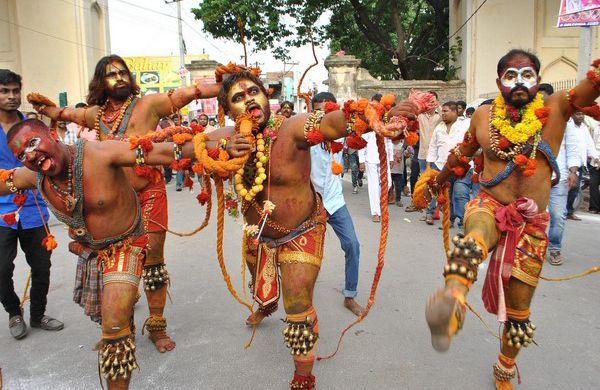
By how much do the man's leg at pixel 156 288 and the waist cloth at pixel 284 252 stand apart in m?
0.87

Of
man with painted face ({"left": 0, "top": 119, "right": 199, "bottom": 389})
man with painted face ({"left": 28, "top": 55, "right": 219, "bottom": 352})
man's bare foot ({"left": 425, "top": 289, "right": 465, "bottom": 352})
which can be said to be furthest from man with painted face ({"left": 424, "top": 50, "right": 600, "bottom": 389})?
man with painted face ({"left": 28, "top": 55, "right": 219, "bottom": 352})

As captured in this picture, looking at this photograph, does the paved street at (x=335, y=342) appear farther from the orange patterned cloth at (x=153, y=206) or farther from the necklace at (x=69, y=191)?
the necklace at (x=69, y=191)

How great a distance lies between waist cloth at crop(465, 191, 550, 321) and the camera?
9.42ft

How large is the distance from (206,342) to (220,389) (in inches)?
29.5

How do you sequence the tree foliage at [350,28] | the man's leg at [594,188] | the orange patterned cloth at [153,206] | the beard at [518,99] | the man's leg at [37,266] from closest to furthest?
the beard at [518,99]
the orange patterned cloth at [153,206]
the man's leg at [37,266]
the man's leg at [594,188]
the tree foliage at [350,28]

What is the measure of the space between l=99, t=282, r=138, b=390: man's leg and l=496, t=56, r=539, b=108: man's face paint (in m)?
2.57

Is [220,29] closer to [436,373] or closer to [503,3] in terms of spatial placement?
[503,3]

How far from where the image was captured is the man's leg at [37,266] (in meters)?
4.18

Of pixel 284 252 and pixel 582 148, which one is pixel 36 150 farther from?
pixel 582 148

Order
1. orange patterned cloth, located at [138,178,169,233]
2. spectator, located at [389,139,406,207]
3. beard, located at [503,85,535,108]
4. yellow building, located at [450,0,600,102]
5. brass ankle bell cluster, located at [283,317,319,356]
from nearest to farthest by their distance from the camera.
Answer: brass ankle bell cluster, located at [283,317,319,356]
beard, located at [503,85,535,108]
orange patterned cloth, located at [138,178,169,233]
spectator, located at [389,139,406,207]
yellow building, located at [450,0,600,102]

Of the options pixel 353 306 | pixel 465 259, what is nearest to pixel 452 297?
pixel 465 259

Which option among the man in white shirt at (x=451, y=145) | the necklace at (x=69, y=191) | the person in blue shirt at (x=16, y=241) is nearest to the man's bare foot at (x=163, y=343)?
the person in blue shirt at (x=16, y=241)

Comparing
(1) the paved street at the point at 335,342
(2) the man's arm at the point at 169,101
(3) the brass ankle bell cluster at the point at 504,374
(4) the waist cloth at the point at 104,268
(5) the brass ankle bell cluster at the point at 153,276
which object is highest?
(2) the man's arm at the point at 169,101

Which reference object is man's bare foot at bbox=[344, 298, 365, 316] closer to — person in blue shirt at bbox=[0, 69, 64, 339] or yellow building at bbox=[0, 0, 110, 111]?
person in blue shirt at bbox=[0, 69, 64, 339]
